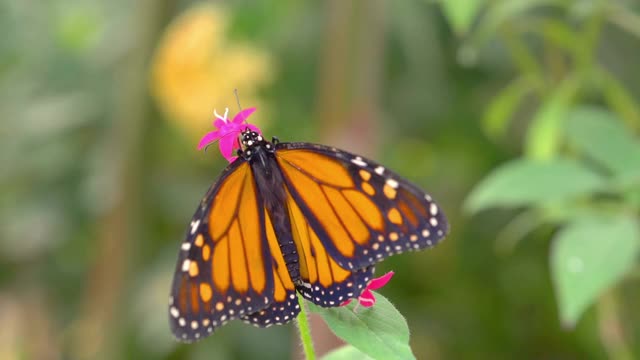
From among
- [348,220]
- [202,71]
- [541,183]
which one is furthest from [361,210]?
[202,71]

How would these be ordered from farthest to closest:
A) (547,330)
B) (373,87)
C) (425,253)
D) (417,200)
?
(425,253) < (547,330) < (373,87) < (417,200)

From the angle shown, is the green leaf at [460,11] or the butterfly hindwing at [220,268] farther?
the green leaf at [460,11]

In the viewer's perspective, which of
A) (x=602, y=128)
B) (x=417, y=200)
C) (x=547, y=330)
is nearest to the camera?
(x=417, y=200)

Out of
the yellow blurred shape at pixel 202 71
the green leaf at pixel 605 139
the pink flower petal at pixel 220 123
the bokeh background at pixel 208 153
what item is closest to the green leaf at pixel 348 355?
the pink flower petal at pixel 220 123

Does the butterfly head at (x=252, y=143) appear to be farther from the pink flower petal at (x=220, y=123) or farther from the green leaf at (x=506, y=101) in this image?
the green leaf at (x=506, y=101)

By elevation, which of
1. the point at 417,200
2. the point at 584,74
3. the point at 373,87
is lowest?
the point at 417,200

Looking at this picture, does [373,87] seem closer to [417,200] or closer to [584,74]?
[584,74]

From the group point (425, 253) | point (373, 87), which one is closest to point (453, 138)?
point (425, 253)
